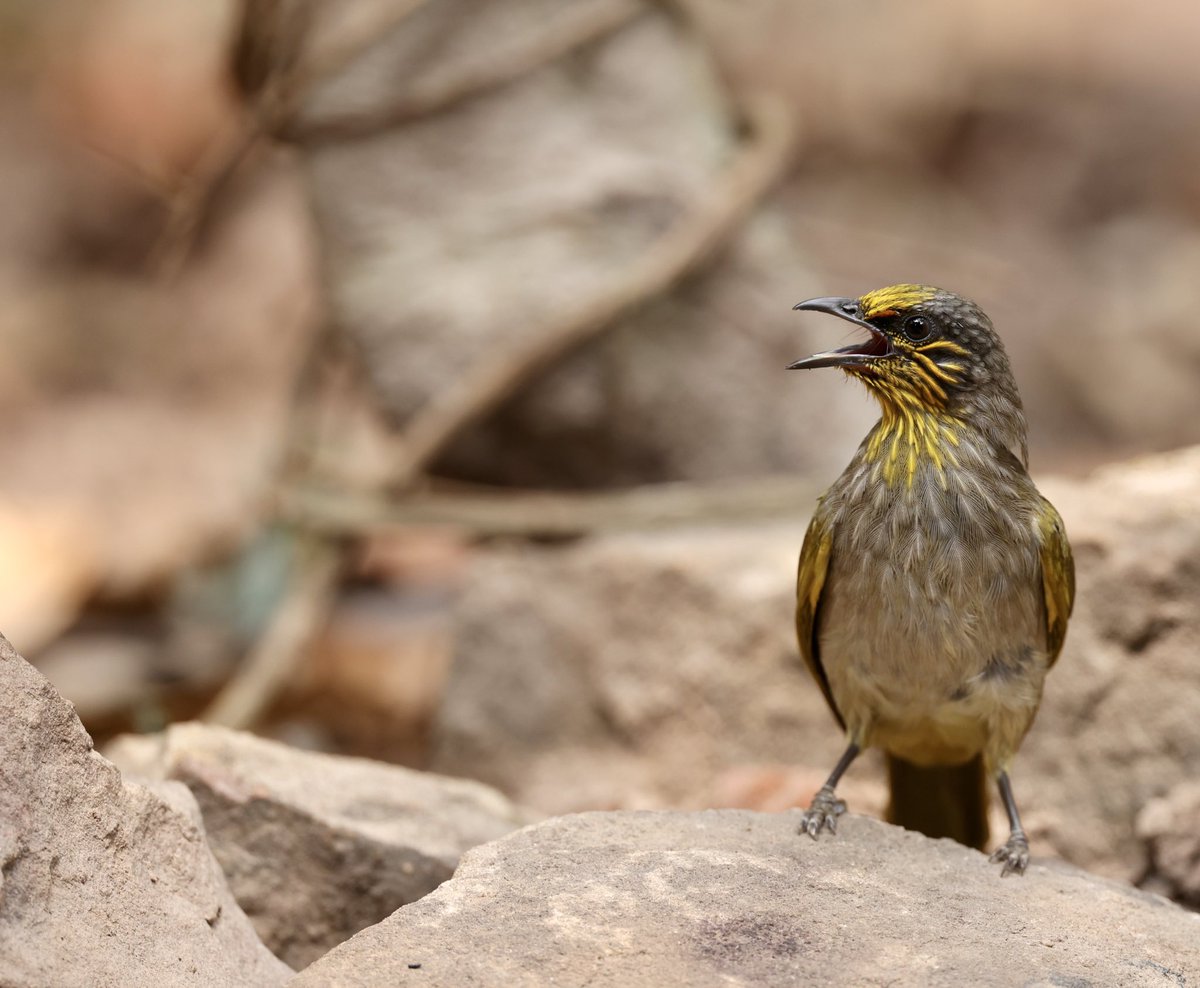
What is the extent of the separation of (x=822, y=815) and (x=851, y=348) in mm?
1124

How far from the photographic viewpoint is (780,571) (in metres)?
4.92

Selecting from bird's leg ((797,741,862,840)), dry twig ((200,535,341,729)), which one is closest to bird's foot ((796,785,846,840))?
bird's leg ((797,741,862,840))

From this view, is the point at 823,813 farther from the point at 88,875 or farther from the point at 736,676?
the point at 736,676

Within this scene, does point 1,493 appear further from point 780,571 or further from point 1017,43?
point 1017,43

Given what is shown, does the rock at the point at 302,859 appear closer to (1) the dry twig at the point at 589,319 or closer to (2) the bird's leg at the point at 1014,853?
(2) the bird's leg at the point at 1014,853

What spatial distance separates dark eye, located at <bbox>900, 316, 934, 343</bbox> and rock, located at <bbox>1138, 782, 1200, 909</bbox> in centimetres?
138

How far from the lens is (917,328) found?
3.42 m

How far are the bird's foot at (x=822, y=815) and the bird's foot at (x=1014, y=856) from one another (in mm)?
335

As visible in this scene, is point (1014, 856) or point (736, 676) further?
point (736, 676)

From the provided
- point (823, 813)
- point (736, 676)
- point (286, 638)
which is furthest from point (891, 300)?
point (286, 638)

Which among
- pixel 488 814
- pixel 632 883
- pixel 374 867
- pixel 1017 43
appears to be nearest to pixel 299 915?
pixel 374 867

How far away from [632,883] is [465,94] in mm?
3842

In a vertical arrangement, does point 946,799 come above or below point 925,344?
below

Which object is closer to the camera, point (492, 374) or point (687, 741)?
point (687, 741)
